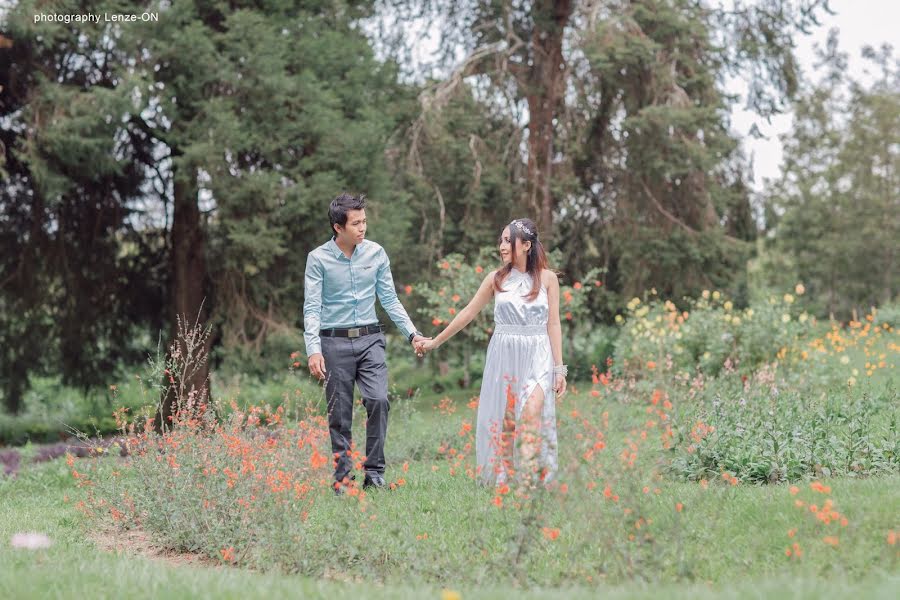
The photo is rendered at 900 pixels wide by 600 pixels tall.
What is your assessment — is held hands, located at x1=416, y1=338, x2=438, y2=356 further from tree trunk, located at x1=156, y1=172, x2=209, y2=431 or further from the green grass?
tree trunk, located at x1=156, y1=172, x2=209, y2=431

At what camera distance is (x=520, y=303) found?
627 cm

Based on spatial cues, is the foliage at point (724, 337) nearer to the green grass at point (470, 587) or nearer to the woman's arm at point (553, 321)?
the woman's arm at point (553, 321)

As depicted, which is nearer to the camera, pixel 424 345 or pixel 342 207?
pixel 342 207

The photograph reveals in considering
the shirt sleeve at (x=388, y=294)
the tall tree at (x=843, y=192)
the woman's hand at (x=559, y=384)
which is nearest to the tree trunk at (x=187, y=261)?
the shirt sleeve at (x=388, y=294)

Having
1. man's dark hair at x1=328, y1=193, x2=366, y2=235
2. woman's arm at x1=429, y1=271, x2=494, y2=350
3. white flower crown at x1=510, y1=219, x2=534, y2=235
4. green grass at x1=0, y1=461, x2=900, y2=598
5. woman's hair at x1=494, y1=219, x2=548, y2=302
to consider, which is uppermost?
man's dark hair at x1=328, y1=193, x2=366, y2=235

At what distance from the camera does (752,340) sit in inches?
Result: 419

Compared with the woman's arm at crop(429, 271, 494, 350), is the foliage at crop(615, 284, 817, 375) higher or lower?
lower

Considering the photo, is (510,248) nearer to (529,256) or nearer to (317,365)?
(529,256)

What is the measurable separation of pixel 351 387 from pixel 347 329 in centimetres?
40

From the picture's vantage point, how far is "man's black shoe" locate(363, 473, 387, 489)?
6398 mm

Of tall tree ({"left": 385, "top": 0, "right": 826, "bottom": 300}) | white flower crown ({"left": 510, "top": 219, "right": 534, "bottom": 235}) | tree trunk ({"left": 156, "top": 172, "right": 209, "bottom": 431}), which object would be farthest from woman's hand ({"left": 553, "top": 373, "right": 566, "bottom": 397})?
tall tree ({"left": 385, "top": 0, "right": 826, "bottom": 300})

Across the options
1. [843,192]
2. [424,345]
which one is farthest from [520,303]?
[843,192]

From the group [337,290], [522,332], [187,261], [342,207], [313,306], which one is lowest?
[522,332]

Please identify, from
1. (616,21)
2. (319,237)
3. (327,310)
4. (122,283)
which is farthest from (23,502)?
(616,21)
